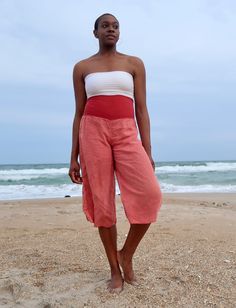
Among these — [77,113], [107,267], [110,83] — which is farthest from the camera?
[107,267]

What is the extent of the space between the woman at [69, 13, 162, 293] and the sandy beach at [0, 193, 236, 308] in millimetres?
232

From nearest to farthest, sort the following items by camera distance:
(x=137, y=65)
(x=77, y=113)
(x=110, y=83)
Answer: (x=110, y=83) < (x=137, y=65) < (x=77, y=113)

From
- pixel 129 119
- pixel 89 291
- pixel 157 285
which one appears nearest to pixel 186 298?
pixel 157 285

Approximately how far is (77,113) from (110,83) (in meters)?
0.43

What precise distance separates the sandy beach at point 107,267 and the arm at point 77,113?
35.3 inches

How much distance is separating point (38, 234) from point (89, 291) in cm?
269

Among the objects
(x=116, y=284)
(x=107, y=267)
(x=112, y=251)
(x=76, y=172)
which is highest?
(x=76, y=172)

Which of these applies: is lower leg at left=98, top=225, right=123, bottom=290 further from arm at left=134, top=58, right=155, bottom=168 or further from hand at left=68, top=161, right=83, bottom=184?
arm at left=134, top=58, right=155, bottom=168

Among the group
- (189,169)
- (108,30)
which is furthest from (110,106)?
(189,169)

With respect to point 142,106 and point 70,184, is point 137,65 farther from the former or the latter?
point 70,184

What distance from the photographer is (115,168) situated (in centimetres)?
322

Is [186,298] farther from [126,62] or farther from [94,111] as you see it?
[126,62]

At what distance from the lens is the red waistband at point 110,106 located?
3168 mm

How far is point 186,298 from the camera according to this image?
3.09 m
